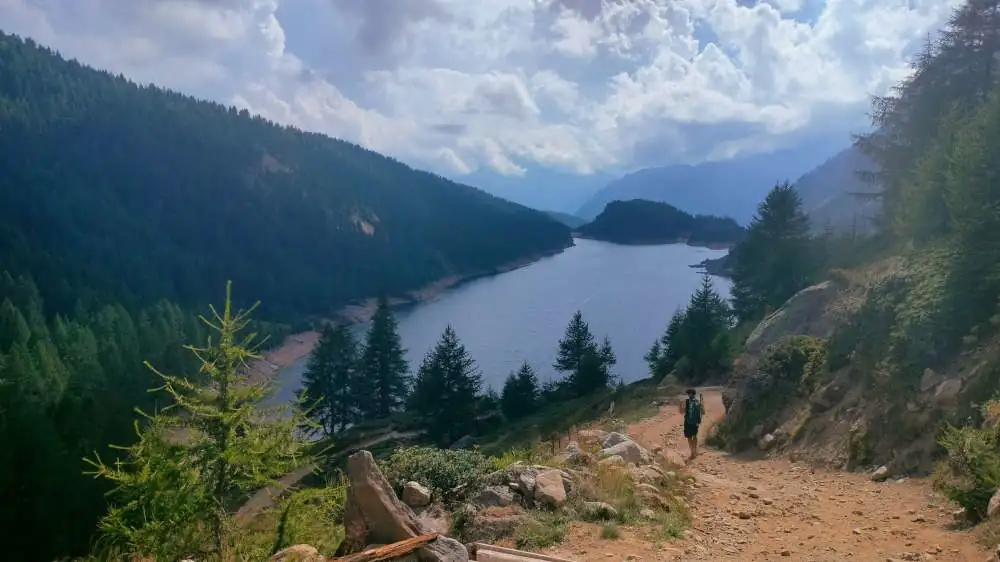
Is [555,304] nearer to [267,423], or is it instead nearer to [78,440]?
[78,440]

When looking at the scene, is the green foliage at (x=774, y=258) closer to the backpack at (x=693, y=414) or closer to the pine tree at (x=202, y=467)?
the backpack at (x=693, y=414)

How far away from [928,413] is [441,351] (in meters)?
40.3

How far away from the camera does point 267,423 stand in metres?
7.75

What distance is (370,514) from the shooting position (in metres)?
7.18

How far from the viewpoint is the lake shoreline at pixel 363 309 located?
9719cm

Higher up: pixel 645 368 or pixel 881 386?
pixel 881 386

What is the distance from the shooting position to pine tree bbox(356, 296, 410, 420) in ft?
209

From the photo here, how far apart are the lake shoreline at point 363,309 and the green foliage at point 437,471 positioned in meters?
61.0

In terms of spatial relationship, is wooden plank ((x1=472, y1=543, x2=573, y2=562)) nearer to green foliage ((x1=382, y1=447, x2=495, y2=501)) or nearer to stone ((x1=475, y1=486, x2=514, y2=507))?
stone ((x1=475, y1=486, x2=514, y2=507))

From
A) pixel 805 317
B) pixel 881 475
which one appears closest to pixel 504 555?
pixel 881 475

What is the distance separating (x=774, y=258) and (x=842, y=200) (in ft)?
126

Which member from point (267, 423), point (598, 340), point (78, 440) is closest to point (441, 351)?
point (78, 440)

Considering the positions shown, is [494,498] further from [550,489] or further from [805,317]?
[805,317]

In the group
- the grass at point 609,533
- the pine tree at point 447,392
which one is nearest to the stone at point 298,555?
the grass at point 609,533
